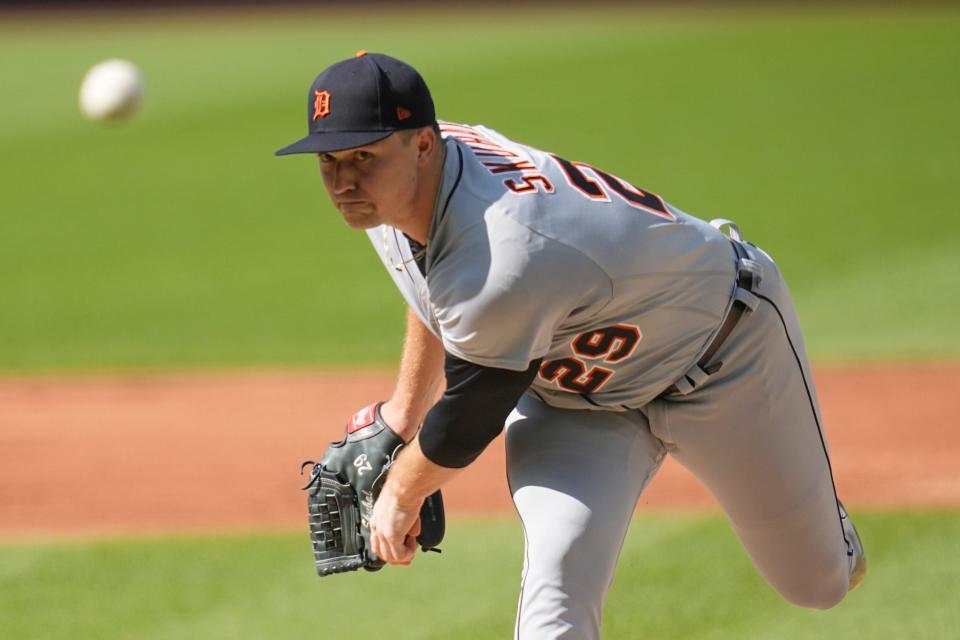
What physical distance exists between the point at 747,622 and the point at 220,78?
1773 cm

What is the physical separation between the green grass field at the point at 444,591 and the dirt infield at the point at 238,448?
13.6 inches

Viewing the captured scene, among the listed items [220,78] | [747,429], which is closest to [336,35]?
[220,78]

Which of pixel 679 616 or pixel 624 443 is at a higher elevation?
pixel 624 443

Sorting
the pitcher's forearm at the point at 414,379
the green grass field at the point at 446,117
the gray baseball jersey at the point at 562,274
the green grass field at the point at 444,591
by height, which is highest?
the gray baseball jersey at the point at 562,274

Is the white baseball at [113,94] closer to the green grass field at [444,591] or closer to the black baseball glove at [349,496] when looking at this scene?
the green grass field at [444,591]

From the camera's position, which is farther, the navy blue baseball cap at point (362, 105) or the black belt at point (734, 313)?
the black belt at point (734, 313)

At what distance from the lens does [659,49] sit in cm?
2194

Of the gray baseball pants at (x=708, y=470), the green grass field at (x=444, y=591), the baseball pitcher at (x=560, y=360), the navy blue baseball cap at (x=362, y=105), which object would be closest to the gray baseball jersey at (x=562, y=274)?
the baseball pitcher at (x=560, y=360)

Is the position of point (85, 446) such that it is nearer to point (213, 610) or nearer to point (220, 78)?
point (213, 610)

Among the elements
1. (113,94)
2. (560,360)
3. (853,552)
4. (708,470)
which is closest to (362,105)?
(560,360)

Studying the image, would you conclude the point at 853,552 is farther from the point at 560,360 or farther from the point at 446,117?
the point at 446,117

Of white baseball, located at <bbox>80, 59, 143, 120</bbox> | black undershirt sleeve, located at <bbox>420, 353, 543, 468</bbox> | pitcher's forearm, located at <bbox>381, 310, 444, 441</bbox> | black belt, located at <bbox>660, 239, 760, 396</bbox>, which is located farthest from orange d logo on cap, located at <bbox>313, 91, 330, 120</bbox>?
white baseball, located at <bbox>80, 59, 143, 120</bbox>

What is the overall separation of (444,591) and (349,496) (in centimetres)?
152

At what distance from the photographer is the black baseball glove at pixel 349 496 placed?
3932 millimetres
